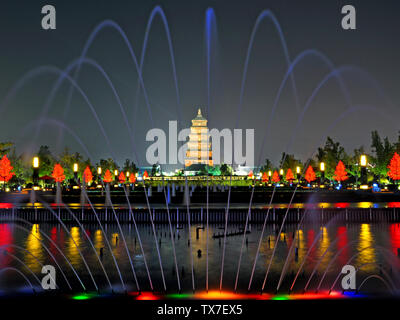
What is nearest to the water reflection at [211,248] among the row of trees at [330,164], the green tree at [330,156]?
the row of trees at [330,164]

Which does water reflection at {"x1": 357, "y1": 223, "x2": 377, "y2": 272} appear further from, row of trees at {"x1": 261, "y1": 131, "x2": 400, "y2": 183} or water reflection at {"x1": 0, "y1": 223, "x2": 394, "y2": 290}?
row of trees at {"x1": 261, "y1": 131, "x2": 400, "y2": 183}

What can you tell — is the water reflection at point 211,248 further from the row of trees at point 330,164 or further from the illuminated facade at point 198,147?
the illuminated facade at point 198,147

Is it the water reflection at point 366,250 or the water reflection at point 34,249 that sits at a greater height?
the water reflection at point 366,250

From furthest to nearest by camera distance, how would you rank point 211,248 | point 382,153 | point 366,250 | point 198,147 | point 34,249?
point 198,147
point 382,153
point 211,248
point 34,249
point 366,250

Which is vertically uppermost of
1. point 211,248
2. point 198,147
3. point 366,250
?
point 198,147

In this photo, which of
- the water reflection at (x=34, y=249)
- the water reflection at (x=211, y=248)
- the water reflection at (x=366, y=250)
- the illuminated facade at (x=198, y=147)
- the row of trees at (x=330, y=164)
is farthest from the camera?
the illuminated facade at (x=198, y=147)

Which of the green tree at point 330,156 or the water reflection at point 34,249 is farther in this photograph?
the green tree at point 330,156

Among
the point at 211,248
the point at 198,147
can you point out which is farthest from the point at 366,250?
the point at 198,147

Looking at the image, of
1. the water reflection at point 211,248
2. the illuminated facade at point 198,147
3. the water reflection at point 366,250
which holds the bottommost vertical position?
the water reflection at point 211,248

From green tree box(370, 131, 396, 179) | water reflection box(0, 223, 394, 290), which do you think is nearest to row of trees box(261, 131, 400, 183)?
green tree box(370, 131, 396, 179)

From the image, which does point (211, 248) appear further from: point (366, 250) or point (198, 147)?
point (198, 147)

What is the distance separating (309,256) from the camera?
14961mm
